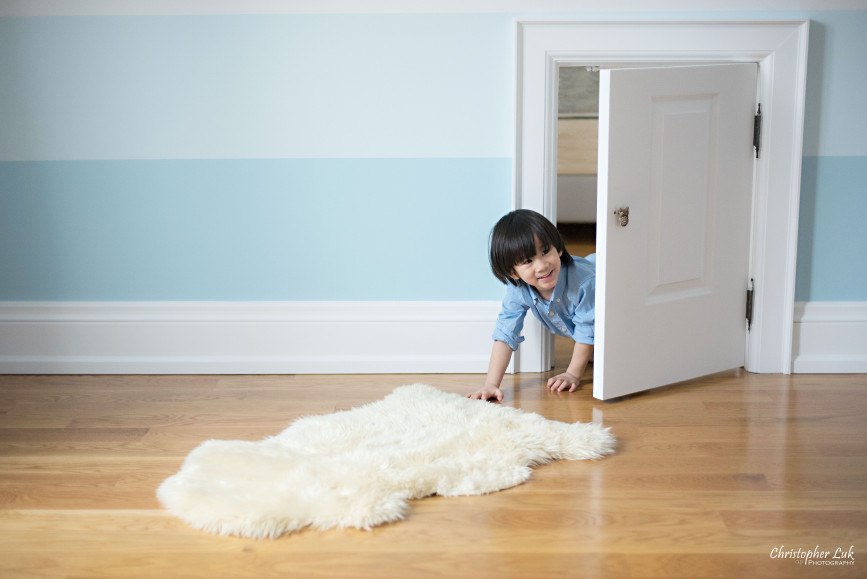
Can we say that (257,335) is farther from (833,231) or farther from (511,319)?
(833,231)

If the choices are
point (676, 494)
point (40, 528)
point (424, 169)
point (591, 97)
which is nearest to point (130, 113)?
point (424, 169)

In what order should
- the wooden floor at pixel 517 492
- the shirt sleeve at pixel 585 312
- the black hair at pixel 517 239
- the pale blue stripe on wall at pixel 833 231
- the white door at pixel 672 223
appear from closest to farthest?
the wooden floor at pixel 517 492
the white door at pixel 672 223
the black hair at pixel 517 239
the shirt sleeve at pixel 585 312
the pale blue stripe on wall at pixel 833 231

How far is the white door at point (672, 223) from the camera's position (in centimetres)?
229

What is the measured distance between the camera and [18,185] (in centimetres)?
268

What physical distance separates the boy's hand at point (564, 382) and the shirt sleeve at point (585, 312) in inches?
4.6

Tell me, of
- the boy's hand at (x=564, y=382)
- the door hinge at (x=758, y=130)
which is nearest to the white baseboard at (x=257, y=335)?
the boy's hand at (x=564, y=382)

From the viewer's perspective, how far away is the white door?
2287mm

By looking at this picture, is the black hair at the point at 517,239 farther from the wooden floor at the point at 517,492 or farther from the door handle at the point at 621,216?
the wooden floor at the point at 517,492

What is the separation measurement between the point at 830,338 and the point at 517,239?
1.11 m

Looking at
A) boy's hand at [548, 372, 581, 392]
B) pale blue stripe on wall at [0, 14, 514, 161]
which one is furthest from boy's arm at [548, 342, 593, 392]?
pale blue stripe on wall at [0, 14, 514, 161]

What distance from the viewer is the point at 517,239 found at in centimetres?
240

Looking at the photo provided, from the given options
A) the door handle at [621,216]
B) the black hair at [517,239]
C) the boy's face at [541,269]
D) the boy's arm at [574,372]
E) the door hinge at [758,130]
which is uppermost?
the door hinge at [758,130]

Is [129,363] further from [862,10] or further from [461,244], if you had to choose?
[862,10]

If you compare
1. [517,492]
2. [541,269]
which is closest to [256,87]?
[541,269]
